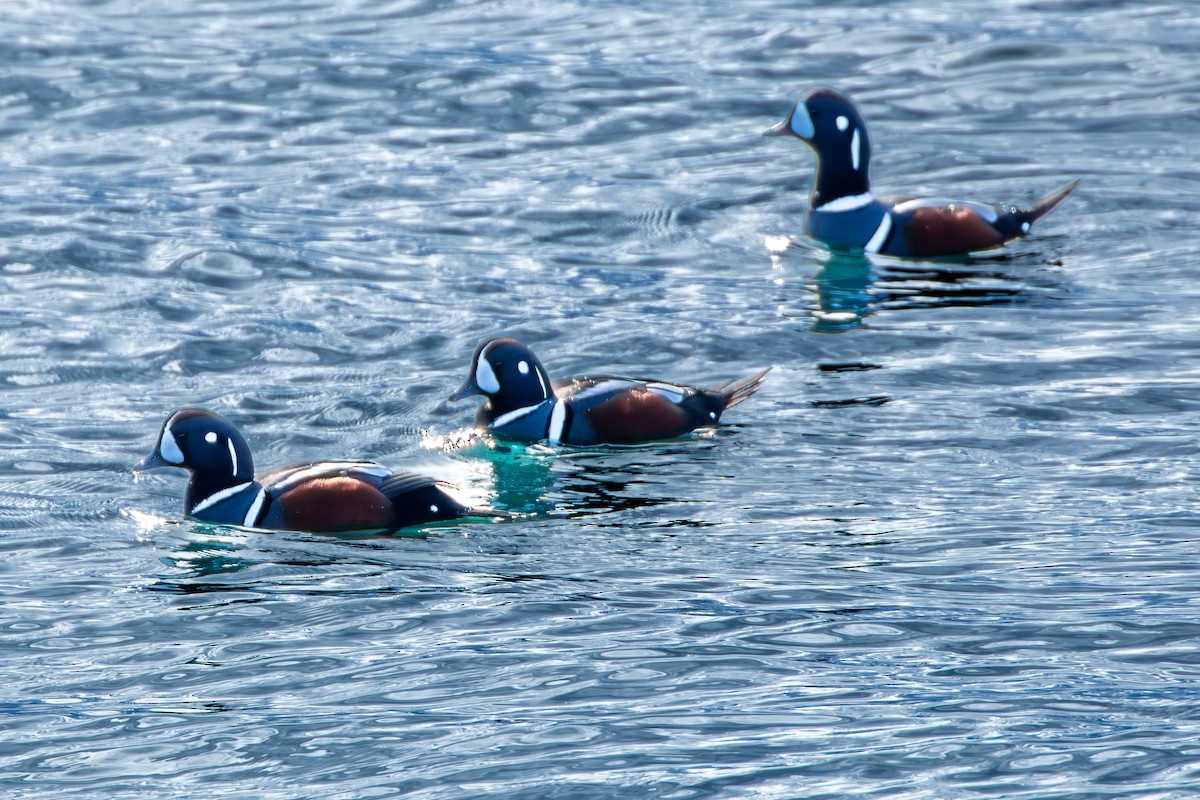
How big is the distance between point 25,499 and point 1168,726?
625 centimetres

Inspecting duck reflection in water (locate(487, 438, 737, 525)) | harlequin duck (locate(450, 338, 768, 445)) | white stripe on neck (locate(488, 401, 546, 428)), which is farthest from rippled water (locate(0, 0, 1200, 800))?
white stripe on neck (locate(488, 401, 546, 428))

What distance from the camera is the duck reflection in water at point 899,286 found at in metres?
13.1

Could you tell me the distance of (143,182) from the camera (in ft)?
54.4

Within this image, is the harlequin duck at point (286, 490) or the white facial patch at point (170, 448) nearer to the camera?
the harlequin duck at point (286, 490)

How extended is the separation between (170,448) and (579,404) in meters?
2.50

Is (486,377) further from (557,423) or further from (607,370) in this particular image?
(607,370)

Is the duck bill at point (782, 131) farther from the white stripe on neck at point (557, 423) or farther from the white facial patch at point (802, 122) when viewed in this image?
the white stripe on neck at point (557, 423)

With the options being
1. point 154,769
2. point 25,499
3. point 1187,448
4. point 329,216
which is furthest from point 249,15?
point 154,769

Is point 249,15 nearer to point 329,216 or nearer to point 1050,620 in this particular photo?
point 329,216

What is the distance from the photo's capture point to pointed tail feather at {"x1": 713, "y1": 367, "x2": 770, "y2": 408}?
35.5ft

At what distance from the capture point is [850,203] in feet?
48.4

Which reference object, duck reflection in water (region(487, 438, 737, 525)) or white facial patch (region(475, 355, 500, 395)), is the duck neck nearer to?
A: duck reflection in water (region(487, 438, 737, 525))

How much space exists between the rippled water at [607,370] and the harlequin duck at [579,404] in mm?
160

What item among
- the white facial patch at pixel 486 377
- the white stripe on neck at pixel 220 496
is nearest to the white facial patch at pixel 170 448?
the white stripe on neck at pixel 220 496
